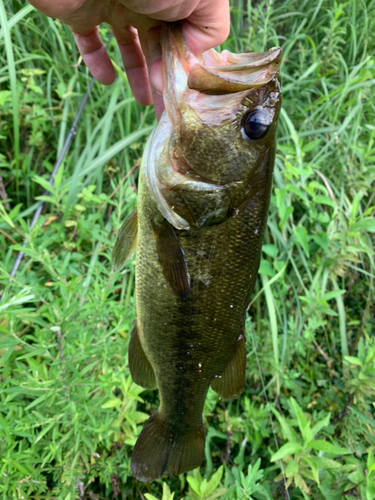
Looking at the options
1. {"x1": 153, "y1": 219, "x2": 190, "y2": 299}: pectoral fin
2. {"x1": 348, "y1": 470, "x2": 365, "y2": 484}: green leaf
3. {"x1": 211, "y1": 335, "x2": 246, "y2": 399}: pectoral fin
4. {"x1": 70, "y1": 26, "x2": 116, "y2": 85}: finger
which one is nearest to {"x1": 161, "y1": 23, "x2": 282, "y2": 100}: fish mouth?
{"x1": 153, "y1": 219, "x2": 190, "y2": 299}: pectoral fin

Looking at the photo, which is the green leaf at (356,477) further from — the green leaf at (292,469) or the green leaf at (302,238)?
the green leaf at (302,238)

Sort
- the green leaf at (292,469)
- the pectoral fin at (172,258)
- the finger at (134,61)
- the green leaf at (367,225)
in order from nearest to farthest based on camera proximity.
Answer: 1. the pectoral fin at (172,258)
2. the green leaf at (292,469)
3. the finger at (134,61)
4. the green leaf at (367,225)

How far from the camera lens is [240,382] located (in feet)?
4.64

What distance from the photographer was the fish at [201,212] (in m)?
1.09

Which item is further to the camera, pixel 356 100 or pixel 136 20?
pixel 356 100

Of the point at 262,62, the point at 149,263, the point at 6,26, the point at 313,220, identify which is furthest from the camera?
the point at 313,220

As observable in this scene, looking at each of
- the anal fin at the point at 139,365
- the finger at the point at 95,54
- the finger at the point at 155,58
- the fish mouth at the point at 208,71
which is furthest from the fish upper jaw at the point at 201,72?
the anal fin at the point at 139,365

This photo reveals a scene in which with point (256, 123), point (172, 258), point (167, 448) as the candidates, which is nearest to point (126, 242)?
point (172, 258)

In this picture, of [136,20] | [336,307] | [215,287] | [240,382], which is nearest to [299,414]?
[240,382]

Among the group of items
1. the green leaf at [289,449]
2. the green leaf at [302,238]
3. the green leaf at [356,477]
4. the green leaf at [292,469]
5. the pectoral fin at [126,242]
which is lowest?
the green leaf at [356,477]

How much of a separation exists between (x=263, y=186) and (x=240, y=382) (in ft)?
2.79

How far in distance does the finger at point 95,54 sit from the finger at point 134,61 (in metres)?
0.10

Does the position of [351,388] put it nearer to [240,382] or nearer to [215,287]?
[240,382]

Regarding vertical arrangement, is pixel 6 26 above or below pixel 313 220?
above
